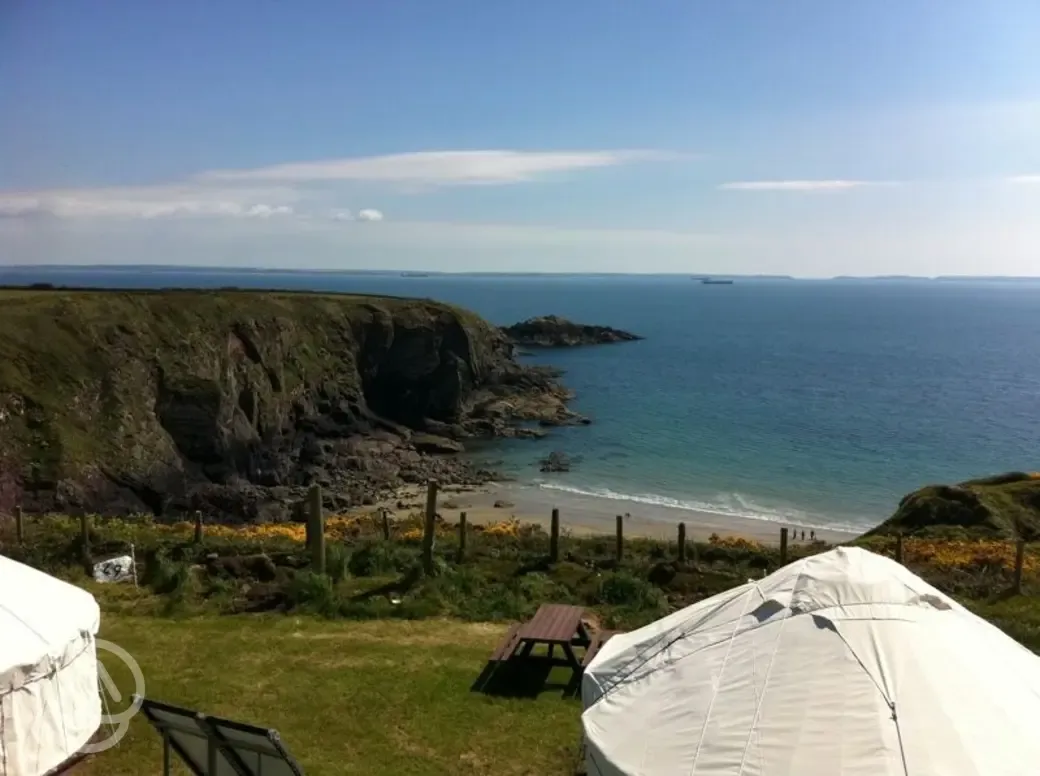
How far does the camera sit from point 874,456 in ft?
183

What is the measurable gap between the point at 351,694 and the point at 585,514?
30003mm

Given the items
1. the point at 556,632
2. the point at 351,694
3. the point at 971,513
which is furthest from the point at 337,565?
the point at 971,513

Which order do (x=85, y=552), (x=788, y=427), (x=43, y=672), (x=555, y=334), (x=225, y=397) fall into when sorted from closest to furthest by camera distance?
(x=43, y=672) < (x=85, y=552) < (x=225, y=397) < (x=788, y=427) < (x=555, y=334)

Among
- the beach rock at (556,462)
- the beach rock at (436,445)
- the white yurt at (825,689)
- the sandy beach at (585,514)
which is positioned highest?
the white yurt at (825,689)

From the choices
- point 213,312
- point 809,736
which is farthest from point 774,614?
point 213,312

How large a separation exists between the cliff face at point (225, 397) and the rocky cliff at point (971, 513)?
2543 centimetres

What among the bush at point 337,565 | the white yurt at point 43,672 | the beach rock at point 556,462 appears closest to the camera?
the white yurt at point 43,672

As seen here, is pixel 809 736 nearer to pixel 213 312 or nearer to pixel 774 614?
pixel 774 614

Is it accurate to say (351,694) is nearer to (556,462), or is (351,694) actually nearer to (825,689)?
(825,689)

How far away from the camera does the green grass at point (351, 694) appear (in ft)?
34.1

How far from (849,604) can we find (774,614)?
0.67 metres

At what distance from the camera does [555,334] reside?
125m

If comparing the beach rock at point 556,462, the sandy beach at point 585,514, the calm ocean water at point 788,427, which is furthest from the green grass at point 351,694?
the beach rock at point 556,462

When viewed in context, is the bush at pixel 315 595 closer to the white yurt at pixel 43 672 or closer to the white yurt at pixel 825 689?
the white yurt at pixel 43 672
